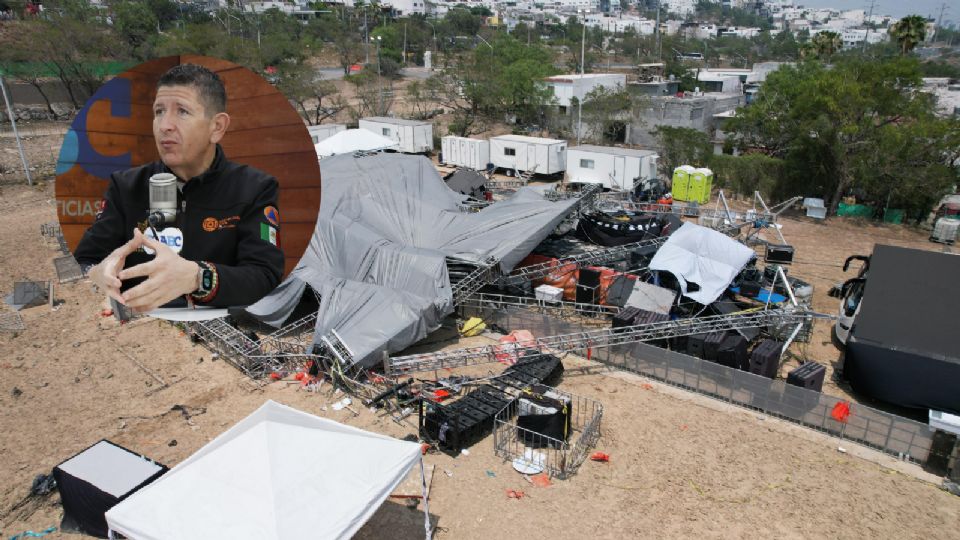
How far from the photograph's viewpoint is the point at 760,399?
1532 centimetres

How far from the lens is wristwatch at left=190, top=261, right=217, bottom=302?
13.6 feet

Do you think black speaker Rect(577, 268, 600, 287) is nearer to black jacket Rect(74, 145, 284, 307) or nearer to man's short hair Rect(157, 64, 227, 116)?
black jacket Rect(74, 145, 284, 307)

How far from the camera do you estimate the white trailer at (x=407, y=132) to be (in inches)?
1754

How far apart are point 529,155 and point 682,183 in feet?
30.5

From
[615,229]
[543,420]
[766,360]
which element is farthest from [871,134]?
[543,420]

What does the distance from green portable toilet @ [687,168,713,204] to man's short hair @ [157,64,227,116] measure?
32.7 m

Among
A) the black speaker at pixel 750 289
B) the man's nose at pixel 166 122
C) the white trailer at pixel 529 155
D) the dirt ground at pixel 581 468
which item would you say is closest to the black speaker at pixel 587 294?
the dirt ground at pixel 581 468

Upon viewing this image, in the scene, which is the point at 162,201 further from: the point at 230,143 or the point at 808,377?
the point at 808,377

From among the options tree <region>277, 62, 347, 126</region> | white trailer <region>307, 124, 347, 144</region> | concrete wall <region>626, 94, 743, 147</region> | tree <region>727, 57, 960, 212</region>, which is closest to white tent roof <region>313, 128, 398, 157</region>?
white trailer <region>307, 124, 347, 144</region>

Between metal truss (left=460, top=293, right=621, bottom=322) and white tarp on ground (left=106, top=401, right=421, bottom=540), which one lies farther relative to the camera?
metal truss (left=460, top=293, right=621, bottom=322)

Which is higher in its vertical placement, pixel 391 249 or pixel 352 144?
pixel 352 144

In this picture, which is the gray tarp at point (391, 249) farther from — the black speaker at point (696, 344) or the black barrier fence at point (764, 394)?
the black speaker at point (696, 344)

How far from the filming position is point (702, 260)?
20.3 m

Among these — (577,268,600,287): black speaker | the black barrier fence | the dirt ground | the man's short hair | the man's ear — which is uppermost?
the man's short hair
